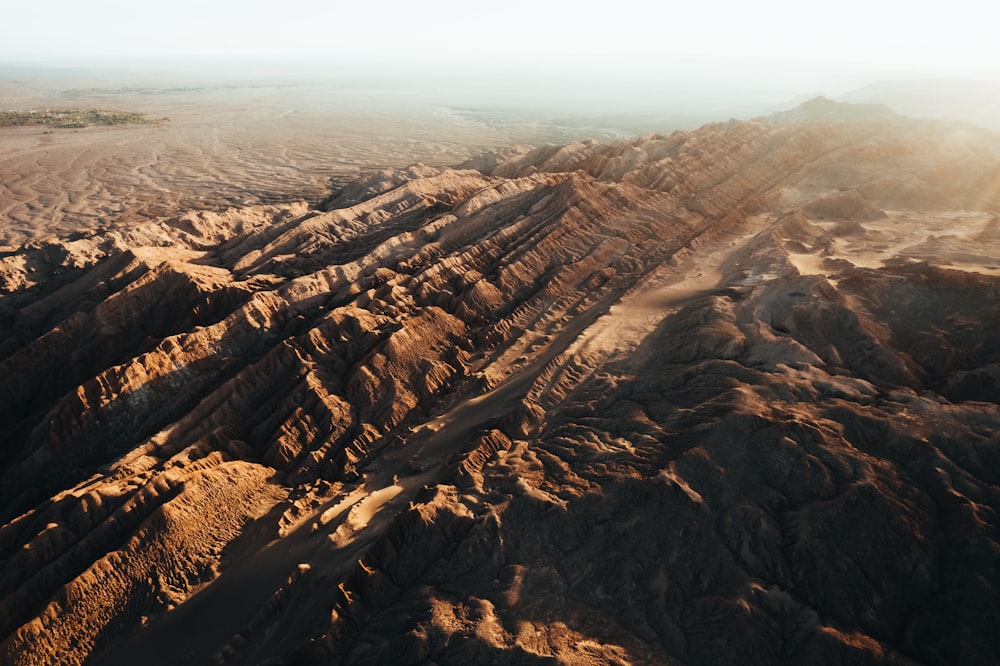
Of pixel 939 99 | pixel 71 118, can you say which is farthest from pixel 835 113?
pixel 71 118

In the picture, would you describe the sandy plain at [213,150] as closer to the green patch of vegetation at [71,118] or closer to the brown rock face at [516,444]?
the green patch of vegetation at [71,118]

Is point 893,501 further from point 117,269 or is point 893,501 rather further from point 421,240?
point 117,269

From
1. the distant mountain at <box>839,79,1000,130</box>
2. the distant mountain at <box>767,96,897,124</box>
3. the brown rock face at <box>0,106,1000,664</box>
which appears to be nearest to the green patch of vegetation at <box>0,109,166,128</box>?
the brown rock face at <box>0,106,1000,664</box>

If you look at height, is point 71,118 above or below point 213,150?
above

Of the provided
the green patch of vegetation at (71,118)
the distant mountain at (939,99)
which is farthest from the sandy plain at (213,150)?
the distant mountain at (939,99)

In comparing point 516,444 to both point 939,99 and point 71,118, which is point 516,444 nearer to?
point 71,118

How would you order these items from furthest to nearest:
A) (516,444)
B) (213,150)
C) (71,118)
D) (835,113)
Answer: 1. (71,118)
2. (213,150)
3. (835,113)
4. (516,444)

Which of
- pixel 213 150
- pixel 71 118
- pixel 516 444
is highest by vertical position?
pixel 71 118
